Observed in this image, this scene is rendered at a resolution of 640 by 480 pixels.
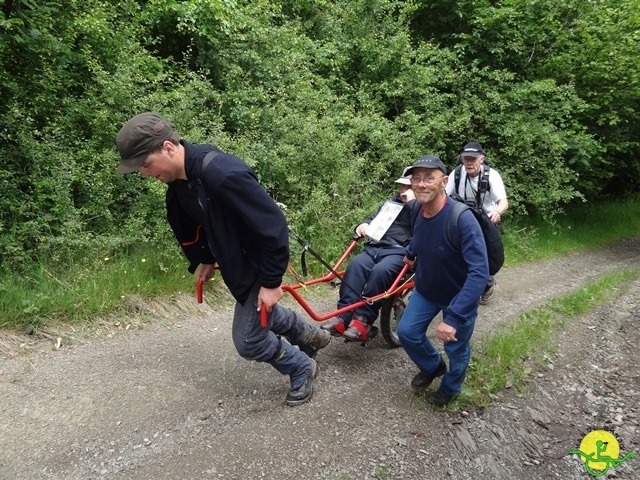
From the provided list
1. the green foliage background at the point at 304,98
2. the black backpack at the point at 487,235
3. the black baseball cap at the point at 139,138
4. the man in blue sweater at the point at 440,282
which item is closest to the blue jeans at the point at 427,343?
the man in blue sweater at the point at 440,282

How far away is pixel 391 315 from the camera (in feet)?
15.0

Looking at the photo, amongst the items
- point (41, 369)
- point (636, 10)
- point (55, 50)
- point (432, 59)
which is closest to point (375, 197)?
point (432, 59)

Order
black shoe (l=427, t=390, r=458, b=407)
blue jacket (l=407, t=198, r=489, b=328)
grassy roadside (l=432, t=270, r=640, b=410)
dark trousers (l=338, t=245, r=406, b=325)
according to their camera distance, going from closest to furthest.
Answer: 1. blue jacket (l=407, t=198, r=489, b=328)
2. black shoe (l=427, t=390, r=458, b=407)
3. grassy roadside (l=432, t=270, r=640, b=410)
4. dark trousers (l=338, t=245, r=406, b=325)

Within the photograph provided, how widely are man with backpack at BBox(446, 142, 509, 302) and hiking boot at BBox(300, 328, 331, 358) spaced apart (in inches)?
96.1

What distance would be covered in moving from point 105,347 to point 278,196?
3.42 m

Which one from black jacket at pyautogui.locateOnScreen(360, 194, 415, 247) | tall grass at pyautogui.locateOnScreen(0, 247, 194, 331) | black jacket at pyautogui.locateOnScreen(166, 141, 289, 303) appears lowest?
tall grass at pyautogui.locateOnScreen(0, 247, 194, 331)

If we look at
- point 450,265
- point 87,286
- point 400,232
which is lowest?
point 87,286

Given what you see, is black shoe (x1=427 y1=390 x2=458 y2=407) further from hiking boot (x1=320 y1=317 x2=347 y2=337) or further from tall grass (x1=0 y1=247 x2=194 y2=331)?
tall grass (x1=0 y1=247 x2=194 y2=331)

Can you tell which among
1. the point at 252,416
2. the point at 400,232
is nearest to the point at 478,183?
the point at 400,232

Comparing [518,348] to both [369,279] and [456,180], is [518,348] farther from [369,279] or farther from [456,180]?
[456,180]

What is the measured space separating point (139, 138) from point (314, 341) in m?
2.01

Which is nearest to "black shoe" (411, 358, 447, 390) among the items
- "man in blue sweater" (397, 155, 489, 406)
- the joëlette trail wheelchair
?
"man in blue sweater" (397, 155, 489, 406)

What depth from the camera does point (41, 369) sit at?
145 inches

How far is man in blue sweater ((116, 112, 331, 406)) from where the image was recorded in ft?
8.50
